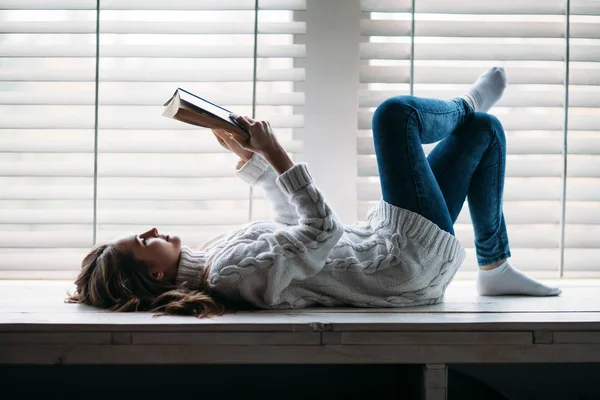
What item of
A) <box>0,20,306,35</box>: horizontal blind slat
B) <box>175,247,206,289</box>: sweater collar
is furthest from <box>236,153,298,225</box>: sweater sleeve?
<box>0,20,306,35</box>: horizontal blind slat

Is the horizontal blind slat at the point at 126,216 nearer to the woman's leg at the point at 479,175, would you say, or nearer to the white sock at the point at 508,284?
the woman's leg at the point at 479,175

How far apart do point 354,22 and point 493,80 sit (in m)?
0.45

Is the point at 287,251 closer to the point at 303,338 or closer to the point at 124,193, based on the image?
the point at 303,338

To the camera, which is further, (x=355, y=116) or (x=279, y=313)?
(x=355, y=116)

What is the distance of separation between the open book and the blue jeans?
369mm

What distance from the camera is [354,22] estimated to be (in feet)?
6.64

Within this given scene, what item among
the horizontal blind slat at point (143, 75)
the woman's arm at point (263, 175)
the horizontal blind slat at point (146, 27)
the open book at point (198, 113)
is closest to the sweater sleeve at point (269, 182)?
the woman's arm at point (263, 175)

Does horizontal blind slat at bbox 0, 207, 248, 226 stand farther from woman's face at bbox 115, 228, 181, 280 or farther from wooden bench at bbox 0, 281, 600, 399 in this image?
wooden bench at bbox 0, 281, 600, 399

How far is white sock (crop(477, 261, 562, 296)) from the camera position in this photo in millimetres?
1830

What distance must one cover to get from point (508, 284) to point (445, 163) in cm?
38
